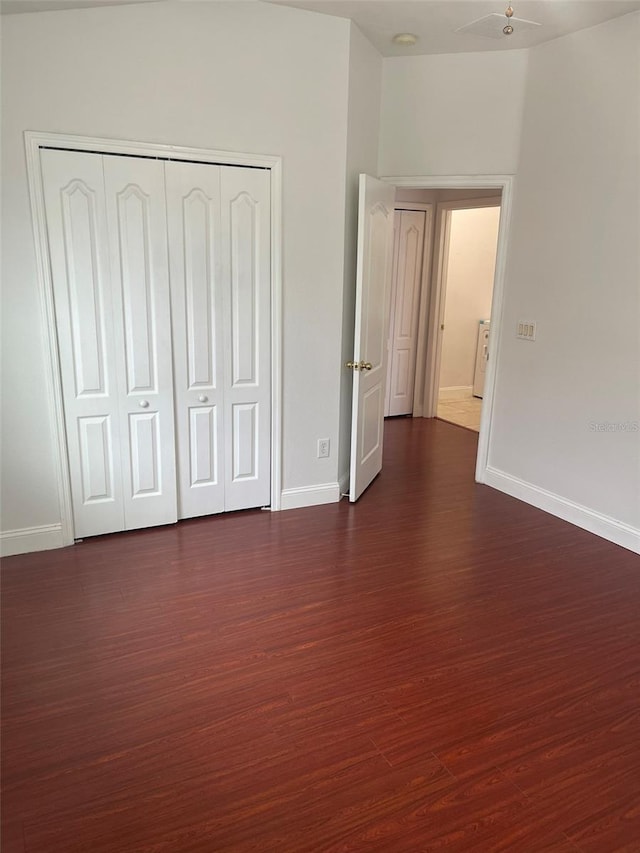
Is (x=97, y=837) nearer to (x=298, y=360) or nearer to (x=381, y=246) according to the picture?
(x=298, y=360)

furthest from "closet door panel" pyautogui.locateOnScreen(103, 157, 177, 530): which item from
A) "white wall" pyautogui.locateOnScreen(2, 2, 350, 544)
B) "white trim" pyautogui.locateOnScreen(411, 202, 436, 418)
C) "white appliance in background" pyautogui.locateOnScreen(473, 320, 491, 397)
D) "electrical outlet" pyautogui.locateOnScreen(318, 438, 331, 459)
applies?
"white appliance in background" pyautogui.locateOnScreen(473, 320, 491, 397)

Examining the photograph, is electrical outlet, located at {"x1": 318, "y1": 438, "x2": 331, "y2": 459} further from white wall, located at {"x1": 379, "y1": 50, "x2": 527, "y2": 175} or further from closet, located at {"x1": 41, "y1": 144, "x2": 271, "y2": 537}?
white wall, located at {"x1": 379, "y1": 50, "x2": 527, "y2": 175}

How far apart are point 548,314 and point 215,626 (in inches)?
115

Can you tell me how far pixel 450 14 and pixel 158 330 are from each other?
244 cm

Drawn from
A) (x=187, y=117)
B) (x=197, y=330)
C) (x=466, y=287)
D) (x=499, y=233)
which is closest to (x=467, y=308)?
(x=466, y=287)

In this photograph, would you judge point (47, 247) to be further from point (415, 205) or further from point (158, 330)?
point (415, 205)

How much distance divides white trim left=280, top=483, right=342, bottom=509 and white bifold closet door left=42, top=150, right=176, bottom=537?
0.79 m

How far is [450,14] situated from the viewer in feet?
11.3

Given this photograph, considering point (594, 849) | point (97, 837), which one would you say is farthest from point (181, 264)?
point (594, 849)

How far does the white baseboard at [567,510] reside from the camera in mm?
3670

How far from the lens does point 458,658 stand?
260 centimetres

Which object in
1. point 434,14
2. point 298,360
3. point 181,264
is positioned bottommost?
point 298,360

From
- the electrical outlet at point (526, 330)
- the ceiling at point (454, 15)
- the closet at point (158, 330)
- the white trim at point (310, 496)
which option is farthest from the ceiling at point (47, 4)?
the electrical outlet at point (526, 330)

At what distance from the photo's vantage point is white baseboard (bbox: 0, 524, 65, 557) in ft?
11.0
